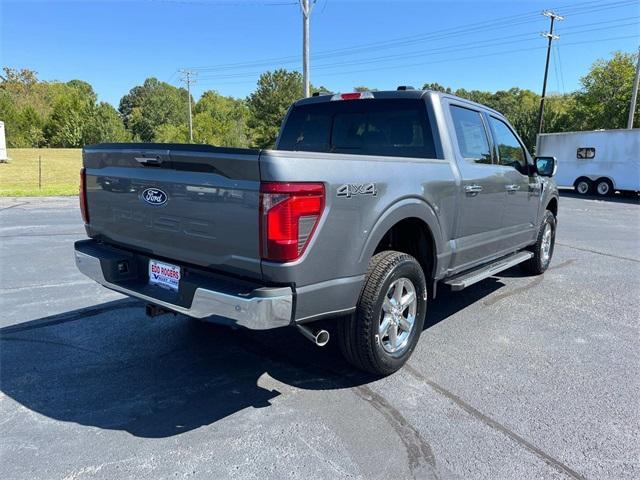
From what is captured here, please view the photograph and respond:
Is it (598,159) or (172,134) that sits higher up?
(172,134)

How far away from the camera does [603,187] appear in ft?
72.7

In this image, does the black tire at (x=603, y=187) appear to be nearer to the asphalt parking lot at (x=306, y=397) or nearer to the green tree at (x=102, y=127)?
the asphalt parking lot at (x=306, y=397)

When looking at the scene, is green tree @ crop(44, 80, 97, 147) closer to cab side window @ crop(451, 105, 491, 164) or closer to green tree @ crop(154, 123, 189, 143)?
green tree @ crop(154, 123, 189, 143)

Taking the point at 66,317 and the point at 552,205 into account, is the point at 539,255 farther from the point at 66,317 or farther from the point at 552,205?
the point at 66,317

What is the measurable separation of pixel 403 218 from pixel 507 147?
260cm

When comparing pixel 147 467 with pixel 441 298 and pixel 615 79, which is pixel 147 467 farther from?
pixel 615 79

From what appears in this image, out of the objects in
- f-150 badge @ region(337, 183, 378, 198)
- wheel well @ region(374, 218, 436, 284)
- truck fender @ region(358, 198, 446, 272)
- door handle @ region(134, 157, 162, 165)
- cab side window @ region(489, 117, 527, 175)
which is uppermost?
cab side window @ region(489, 117, 527, 175)

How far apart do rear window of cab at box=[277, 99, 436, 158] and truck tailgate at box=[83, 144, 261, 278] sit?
1887 mm

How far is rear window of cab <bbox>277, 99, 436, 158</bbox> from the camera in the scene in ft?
13.6

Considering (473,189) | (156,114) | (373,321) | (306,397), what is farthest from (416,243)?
(156,114)

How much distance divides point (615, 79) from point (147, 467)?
153 feet

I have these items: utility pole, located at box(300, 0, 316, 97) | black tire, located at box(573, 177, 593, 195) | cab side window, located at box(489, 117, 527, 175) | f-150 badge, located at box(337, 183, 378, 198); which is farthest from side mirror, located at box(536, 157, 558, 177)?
black tire, located at box(573, 177, 593, 195)

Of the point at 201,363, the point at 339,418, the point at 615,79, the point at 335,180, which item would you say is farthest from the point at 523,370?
Result: the point at 615,79

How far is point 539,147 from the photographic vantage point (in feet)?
83.4
